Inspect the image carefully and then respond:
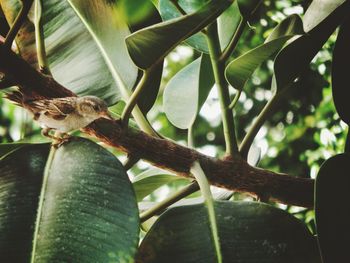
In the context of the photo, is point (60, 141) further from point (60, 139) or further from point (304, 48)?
point (304, 48)

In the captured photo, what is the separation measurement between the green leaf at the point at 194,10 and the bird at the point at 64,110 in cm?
23

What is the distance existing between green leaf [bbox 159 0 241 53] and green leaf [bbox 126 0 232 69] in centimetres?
15

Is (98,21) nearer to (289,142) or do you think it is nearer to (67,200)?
(67,200)

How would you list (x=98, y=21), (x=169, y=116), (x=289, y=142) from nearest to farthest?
(x=98, y=21), (x=169, y=116), (x=289, y=142)

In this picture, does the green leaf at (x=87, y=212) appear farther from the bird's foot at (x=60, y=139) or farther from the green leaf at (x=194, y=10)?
the green leaf at (x=194, y=10)

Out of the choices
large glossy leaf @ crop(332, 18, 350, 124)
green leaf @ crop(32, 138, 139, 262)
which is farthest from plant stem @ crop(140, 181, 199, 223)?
large glossy leaf @ crop(332, 18, 350, 124)

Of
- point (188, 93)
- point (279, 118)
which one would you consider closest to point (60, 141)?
point (188, 93)

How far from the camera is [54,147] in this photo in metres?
0.56

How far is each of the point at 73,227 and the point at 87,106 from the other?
13 cm

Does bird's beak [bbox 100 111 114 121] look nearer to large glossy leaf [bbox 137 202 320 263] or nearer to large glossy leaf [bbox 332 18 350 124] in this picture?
large glossy leaf [bbox 137 202 320 263]

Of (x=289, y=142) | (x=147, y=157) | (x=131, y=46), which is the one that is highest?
(x=289, y=142)

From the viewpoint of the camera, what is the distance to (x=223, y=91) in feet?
2.16

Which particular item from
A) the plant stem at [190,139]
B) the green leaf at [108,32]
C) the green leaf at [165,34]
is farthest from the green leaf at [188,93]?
the green leaf at [165,34]

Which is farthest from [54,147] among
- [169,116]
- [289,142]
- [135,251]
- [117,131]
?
[289,142]
